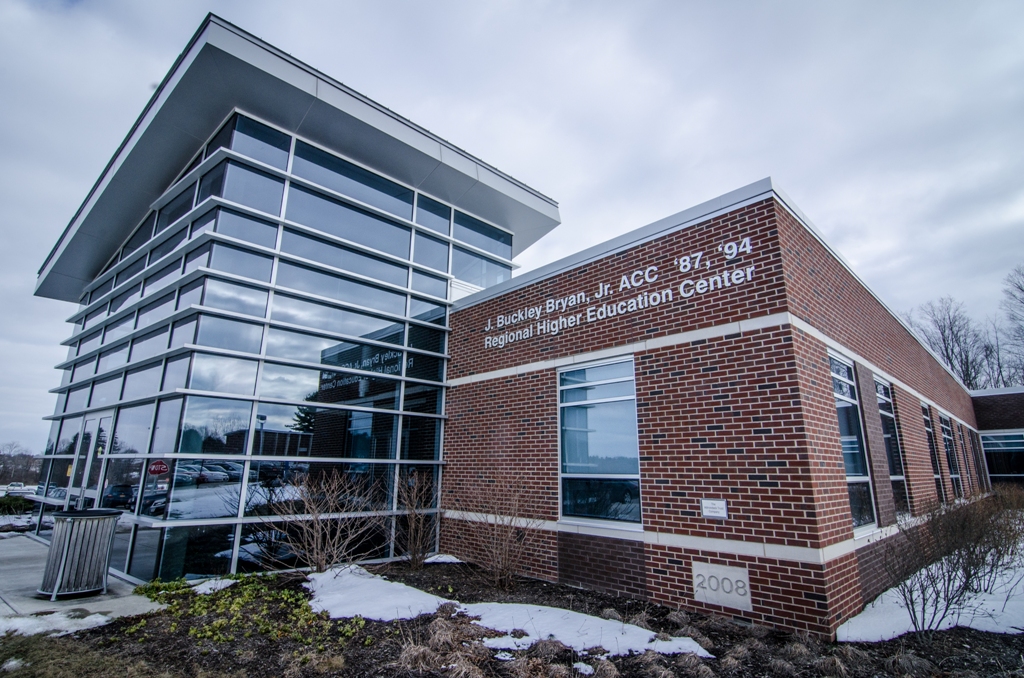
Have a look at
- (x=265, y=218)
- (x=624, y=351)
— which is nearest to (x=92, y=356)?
(x=265, y=218)

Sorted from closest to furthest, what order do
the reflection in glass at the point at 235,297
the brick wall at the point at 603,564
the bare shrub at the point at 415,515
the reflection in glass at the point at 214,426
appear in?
the brick wall at the point at 603,564
the reflection in glass at the point at 214,426
the reflection in glass at the point at 235,297
the bare shrub at the point at 415,515

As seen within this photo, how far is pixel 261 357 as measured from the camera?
8.43 meters

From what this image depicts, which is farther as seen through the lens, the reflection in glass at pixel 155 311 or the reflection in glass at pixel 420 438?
the reflection in glass at pixel 420 438

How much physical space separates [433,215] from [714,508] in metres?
8.86

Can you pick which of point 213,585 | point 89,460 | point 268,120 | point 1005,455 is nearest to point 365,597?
point 213,585

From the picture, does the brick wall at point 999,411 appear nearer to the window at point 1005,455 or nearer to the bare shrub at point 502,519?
the window at point 1005,455

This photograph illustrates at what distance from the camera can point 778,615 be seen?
5473 mm

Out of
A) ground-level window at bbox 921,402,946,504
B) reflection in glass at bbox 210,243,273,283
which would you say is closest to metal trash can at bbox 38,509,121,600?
reflection in glass at bbox 210,243,273,283

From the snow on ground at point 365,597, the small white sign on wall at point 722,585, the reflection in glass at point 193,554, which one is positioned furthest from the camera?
the reflection in glass at point 193,554

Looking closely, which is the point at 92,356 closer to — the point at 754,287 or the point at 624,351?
the point at 624,351

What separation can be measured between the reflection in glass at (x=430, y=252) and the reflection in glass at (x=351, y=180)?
65 cm

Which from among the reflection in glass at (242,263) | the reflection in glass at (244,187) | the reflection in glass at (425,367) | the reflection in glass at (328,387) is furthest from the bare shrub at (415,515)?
the reflection in glass at (244,187)

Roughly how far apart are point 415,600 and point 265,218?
6.94 metres

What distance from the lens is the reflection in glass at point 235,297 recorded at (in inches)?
326
